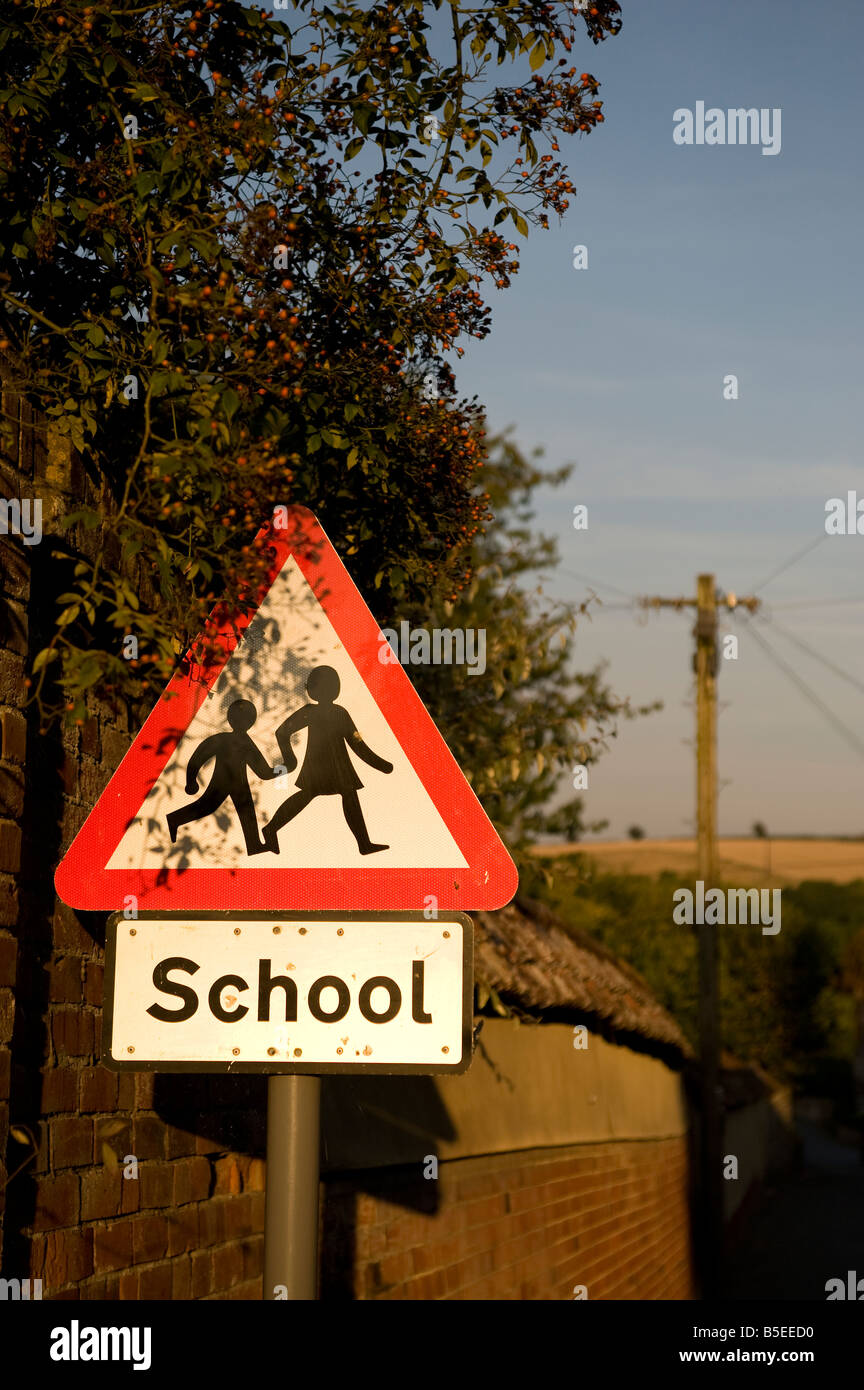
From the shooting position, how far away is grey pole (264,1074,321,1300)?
2.40m

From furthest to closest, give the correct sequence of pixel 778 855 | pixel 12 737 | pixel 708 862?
1. pixel 778 855
2. pixel 708 862
3. pixel 12 737

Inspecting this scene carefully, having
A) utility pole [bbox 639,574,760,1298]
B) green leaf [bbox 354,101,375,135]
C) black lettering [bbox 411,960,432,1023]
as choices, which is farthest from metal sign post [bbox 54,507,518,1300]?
utility pole [bbox 639,574,760,1298]

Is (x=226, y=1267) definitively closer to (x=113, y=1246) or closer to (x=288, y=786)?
(x=113, y=1246)

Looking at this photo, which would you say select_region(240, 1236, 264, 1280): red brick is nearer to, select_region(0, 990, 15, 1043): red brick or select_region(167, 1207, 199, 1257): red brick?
select_region(167, 1207, 199, 1257): red brick

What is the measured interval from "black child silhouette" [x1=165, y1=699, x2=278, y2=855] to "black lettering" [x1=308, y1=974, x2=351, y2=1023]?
26 cm

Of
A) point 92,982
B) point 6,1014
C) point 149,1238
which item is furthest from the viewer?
point 149,1238

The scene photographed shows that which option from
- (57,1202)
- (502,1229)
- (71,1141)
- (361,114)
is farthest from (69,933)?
(502,1229)

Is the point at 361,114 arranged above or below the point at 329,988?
above

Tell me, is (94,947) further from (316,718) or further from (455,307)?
(455,307)

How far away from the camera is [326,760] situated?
8.74ft

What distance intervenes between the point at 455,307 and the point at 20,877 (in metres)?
1.75

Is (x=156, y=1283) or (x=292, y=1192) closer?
(x=292, y=1192)

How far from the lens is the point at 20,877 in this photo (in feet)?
9.89

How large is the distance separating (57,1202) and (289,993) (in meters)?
0.89
